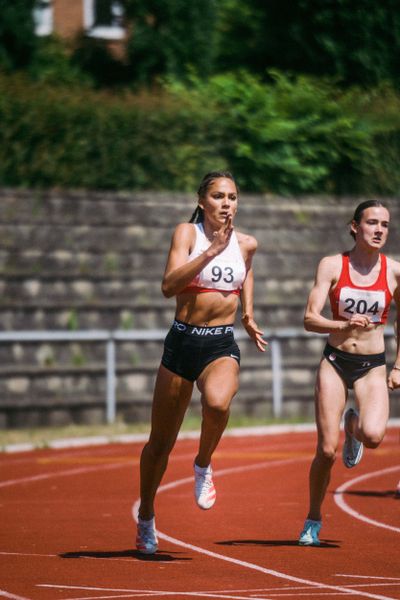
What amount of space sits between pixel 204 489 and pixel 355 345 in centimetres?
148

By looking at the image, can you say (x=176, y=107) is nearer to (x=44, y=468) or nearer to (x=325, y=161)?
(x=325, y=161)

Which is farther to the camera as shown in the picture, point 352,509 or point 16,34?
point 16,34

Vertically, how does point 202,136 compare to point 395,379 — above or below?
above

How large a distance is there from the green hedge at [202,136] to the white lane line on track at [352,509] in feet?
36.8

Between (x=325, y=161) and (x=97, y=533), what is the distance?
17.8 metres

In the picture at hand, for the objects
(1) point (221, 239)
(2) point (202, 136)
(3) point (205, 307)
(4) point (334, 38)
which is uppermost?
(4) point (334, 38)

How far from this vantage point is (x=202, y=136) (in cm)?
2691

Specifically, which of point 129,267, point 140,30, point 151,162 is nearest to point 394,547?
point 129,267

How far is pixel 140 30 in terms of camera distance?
30.4m

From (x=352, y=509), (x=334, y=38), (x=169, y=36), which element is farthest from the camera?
(x=169, y=36)

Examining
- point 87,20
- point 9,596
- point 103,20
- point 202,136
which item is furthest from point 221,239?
point 87,20

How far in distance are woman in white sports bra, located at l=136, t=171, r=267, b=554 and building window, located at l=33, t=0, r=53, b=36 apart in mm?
19618

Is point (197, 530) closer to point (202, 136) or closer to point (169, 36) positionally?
point (202, 136)

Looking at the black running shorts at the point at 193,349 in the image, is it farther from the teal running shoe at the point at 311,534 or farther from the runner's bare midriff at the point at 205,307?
Answer: the teal running shoe at the point at 311,534
